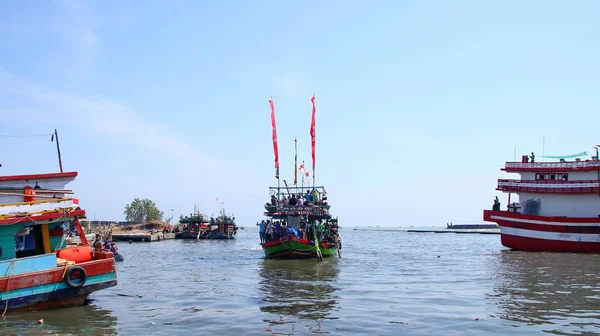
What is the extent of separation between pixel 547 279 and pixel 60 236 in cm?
1953

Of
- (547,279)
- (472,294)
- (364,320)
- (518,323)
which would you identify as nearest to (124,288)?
(364,320)

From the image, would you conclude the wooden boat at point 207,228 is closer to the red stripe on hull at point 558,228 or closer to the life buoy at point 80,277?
the red stripe on hull at point 558,228

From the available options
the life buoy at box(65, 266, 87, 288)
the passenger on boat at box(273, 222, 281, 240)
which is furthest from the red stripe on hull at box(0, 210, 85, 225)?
the passenger on boat at box(273, 222, 281, 240)

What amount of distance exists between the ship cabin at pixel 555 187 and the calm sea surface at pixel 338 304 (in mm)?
12041

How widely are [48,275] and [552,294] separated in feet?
54.6

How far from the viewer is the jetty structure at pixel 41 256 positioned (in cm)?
1516

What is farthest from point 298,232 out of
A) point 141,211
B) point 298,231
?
point 141,211

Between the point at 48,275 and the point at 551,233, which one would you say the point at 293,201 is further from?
the point at 48,275

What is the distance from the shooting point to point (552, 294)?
19.2 meters

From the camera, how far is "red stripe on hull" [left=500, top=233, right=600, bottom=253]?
1491 inches

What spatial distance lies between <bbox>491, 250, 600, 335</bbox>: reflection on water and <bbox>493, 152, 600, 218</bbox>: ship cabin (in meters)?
8.82

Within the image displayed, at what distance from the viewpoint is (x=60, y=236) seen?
17609 millimetres

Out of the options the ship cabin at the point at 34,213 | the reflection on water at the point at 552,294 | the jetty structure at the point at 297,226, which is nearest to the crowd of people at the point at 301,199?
the jetty structure at the point at 297,226

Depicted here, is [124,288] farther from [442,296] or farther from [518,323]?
[518,323]
